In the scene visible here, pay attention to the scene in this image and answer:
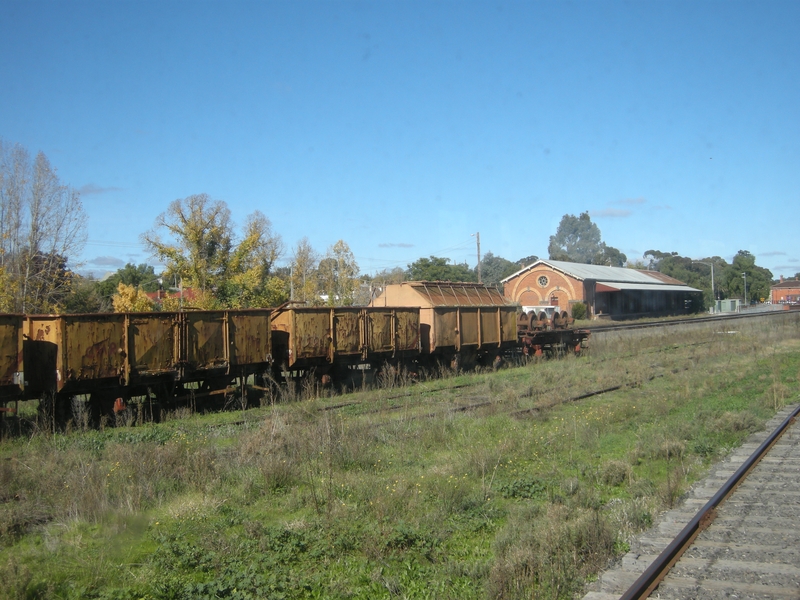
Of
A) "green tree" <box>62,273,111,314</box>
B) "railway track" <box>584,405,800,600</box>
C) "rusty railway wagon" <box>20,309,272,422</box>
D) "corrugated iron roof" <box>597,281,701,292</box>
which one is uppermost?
"corrugated iron roof" <box>597,281,701,292</box>

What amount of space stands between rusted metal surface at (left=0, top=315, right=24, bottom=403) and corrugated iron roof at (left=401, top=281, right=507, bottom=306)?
13.4 meters

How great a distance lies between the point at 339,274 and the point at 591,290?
24.3 m

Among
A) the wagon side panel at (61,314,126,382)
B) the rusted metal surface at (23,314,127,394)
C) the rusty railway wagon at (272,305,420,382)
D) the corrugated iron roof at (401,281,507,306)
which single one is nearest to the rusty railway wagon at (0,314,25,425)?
the rusted metal surface at (23,314,127,394)

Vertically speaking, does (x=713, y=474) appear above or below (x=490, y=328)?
below

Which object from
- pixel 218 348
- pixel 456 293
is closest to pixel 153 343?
pixel 218 348

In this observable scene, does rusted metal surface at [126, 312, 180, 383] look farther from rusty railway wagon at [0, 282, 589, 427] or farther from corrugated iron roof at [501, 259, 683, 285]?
corrugated iron roof at [501, 259, 683, 285]

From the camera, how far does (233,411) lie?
16.3 meters

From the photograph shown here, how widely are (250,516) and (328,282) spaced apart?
193ft

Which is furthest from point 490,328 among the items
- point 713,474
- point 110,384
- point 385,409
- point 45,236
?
point 45,236

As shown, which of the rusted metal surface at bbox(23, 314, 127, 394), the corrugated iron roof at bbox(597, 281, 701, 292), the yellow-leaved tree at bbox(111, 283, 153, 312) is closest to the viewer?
the rusted metal surface at bbox(23, 314, 127, 394)

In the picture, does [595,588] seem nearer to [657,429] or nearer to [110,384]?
[657,429]

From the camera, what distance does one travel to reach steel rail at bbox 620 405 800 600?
523cm

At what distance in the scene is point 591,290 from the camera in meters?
61.8

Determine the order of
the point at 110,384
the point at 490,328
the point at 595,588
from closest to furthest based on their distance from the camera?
1. the point at 595,588
2. the point at 110,384
3. the point at 490,328
